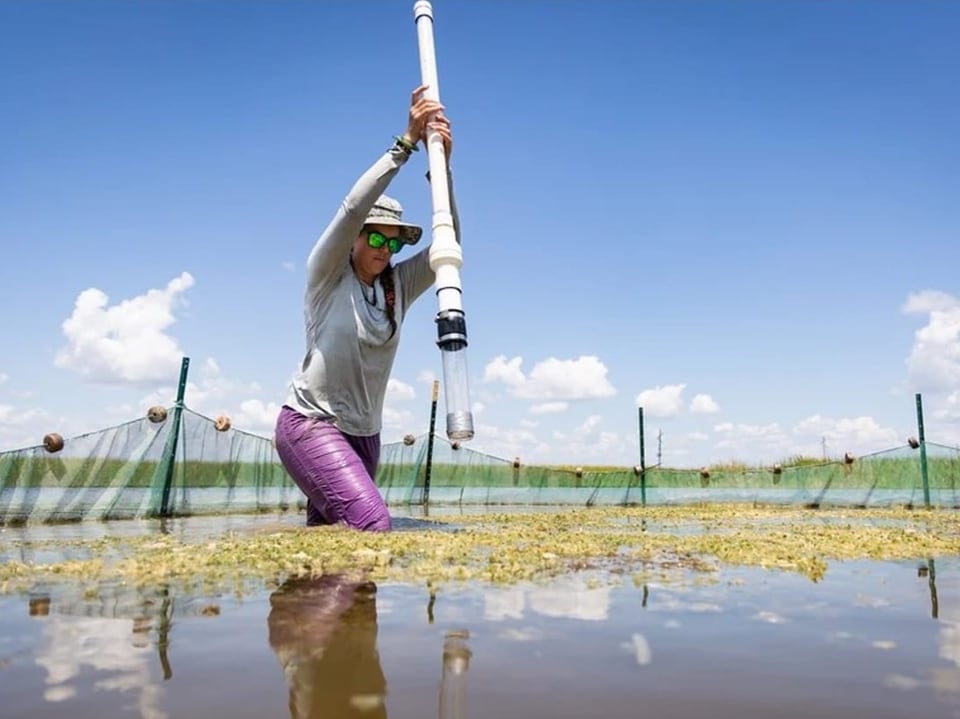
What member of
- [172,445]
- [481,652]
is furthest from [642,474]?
[481,652]

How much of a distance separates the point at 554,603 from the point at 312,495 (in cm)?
350

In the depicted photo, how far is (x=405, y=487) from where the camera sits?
13.6 metres

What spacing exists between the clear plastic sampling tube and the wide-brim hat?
58cm

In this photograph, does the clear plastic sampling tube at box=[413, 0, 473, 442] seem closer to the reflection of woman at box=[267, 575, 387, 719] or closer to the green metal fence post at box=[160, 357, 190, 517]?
the reflection of woman at box=[267, 575, 387, 719]

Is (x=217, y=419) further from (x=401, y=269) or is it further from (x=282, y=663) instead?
(x=282, y=663)

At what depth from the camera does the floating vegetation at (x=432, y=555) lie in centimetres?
333

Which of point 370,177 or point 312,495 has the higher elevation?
point 370,177

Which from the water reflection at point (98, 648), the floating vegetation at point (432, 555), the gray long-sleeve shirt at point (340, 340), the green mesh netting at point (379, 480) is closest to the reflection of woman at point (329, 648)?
the water reflection at point (98, 648)

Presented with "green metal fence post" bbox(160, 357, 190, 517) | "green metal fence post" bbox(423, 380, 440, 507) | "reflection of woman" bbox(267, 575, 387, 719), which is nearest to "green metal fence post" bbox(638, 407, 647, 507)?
"green metal fence post" bbox(423, 380, 440, 507)

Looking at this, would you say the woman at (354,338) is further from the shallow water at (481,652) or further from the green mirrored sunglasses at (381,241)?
the shallow water at (481,652)

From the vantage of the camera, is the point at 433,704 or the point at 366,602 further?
the point at 366,602

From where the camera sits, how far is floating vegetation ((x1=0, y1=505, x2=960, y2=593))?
10.9 feet

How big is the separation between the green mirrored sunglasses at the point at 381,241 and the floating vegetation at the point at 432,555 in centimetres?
232

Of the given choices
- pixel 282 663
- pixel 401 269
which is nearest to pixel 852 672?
pixel 282 663
